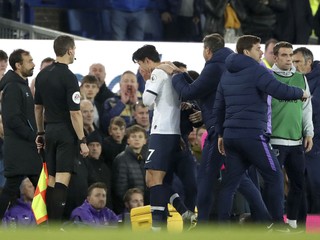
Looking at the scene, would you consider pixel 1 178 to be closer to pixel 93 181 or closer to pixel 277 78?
pixel 93 181

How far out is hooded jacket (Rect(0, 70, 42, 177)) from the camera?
1238cm

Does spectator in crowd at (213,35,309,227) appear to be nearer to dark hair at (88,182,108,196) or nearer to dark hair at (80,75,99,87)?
dark hair at (88,182,108,196)

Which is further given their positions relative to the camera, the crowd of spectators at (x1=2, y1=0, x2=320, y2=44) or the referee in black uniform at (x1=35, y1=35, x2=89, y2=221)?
the crowd of spectators at (x1=2, y1=0, x2=320, y2=44)

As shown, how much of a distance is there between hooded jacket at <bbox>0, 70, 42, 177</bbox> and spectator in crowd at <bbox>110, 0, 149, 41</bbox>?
246 inches

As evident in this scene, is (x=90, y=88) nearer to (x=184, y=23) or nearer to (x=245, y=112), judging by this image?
(x=245, y=112)

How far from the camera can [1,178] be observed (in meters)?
13.9

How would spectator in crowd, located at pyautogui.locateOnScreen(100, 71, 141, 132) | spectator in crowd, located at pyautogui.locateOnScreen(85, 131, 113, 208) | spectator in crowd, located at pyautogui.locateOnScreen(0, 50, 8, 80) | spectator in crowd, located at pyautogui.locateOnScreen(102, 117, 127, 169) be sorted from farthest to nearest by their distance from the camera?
spectator in crowd, located at pyautogui.locateOnScreen(100, 71, 141, 132) → spectator in crowd, located at pyautogui.locateOnScreen(0, 50, 8, 80) → spectator in crowd, located at pyautogui.locateOnScreen(102, 117, 127, 169) → spectator in crowd, located at pyautogui.locateOnScreen(85, 131, 113, 208)

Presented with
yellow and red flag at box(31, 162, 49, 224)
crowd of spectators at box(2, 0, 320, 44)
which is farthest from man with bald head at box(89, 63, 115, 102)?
yellow and red flag at box(31, 162, 49, 224)

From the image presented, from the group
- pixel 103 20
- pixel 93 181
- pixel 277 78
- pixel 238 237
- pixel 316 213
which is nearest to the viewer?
pixel 238 237

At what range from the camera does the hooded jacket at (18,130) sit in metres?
12.4

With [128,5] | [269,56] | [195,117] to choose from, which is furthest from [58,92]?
[128,5]

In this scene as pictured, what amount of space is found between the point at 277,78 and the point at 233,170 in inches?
51.3

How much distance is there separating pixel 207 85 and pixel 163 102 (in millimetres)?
473

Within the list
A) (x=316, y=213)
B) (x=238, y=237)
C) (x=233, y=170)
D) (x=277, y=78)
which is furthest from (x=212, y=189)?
(x=238, y=237)
